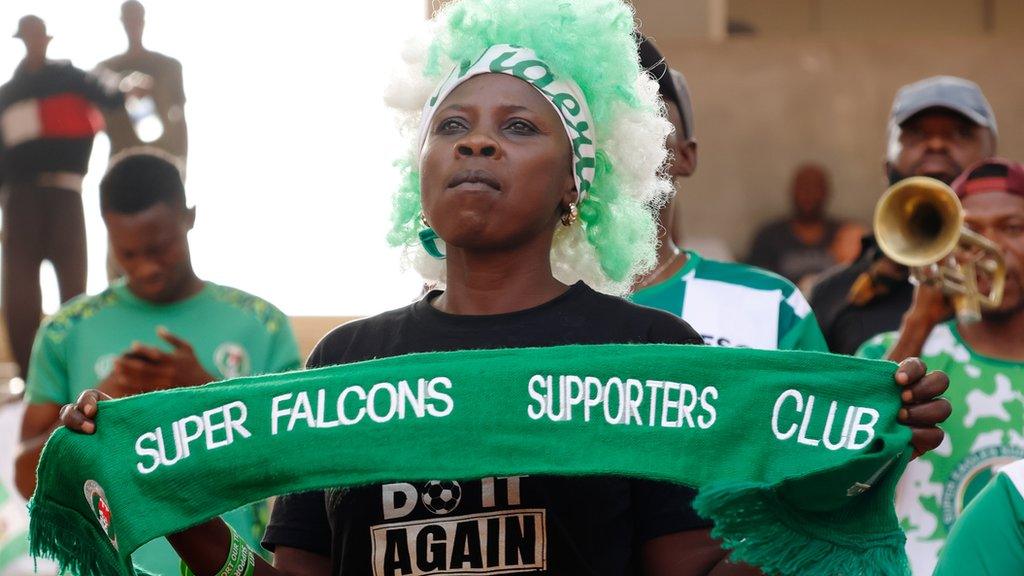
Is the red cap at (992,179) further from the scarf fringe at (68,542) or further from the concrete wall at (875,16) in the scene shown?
the concrete wall at (875,16)

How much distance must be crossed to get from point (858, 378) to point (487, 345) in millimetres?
701

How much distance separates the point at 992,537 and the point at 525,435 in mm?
938

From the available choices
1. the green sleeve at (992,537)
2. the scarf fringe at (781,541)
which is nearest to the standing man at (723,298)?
the green sleeve at (992,537)

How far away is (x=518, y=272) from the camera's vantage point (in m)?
3.56

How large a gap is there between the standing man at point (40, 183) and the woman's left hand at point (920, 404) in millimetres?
8075

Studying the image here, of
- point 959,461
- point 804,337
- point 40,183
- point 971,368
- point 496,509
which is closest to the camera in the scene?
point 496,509

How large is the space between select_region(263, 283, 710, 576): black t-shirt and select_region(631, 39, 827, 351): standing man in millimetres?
1667

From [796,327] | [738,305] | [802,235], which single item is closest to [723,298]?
[738,305]

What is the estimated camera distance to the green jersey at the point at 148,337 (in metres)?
6.63

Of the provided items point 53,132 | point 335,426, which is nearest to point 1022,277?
point 335,426

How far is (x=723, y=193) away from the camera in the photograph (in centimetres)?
1328

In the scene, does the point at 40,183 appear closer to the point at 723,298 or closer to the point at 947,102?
the point at 947,102

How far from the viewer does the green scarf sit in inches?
126

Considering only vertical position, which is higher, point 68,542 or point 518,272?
point 518,272
